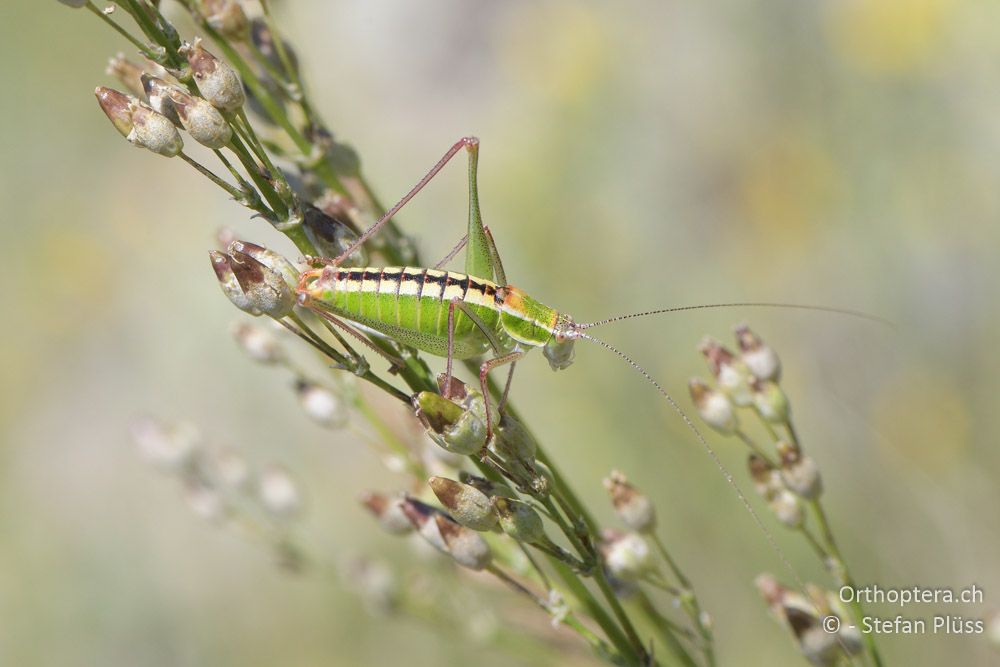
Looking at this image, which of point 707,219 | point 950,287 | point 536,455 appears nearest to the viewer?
point 536,455

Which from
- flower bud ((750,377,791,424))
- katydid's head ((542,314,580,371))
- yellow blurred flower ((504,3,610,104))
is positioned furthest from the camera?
yellow blurred flower ((504,3,610,104))

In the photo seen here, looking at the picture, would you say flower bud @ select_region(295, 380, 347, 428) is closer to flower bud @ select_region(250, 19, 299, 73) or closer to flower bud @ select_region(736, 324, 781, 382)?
flower bud @ select_region(250, 19, 299, 73)

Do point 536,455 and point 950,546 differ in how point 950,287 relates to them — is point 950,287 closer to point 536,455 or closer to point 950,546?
point 950,546

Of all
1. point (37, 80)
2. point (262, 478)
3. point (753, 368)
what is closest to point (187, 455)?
point (262, 478)

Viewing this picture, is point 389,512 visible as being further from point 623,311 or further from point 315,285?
point 623,311

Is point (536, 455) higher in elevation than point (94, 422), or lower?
lower

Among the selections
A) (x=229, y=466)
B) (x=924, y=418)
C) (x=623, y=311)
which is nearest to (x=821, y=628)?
(x=229, y=466)

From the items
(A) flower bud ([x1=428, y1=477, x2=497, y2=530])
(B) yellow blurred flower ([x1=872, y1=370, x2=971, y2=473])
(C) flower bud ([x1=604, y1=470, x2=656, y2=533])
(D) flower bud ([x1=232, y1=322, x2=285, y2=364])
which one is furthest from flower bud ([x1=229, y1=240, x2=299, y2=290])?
(B) yellow blurred flower ([x1=872, y1=370, x2=971, y2=473])

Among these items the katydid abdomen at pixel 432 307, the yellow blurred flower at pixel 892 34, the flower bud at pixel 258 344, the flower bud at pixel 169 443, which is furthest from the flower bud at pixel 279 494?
the yellow blurred flower at pixel 892 34
